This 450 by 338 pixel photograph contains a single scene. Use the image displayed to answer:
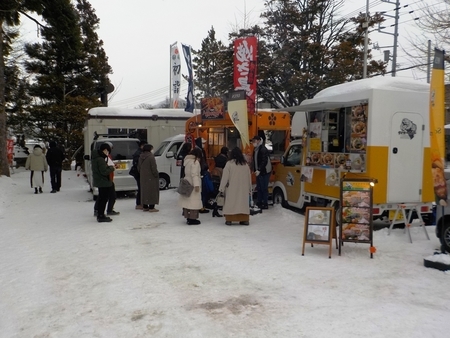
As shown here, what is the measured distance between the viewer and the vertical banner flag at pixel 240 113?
9.88 metres

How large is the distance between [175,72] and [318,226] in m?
17.4

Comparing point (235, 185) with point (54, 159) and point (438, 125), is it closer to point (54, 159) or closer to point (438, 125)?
point (438, 125)

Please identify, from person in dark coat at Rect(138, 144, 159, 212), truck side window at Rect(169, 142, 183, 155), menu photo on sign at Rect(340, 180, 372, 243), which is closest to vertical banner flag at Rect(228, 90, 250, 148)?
person in dark coat at Rect(138, 144, 159, 212)

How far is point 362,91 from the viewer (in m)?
7.87

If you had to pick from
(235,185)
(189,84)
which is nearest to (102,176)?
(235,185)

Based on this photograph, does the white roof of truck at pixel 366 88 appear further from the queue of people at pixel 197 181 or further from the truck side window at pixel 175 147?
the truck side window at pixel 175 147

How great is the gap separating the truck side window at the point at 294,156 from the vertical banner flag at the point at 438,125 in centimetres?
462

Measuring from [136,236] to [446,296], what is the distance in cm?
517

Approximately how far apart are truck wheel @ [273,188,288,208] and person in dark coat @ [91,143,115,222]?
4.27 meters

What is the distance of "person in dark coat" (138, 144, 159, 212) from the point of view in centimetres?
1042

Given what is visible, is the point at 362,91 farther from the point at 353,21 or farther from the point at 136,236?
the point at 353,21

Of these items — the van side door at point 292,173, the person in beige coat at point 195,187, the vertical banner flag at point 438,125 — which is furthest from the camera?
the van side door at point 292,173

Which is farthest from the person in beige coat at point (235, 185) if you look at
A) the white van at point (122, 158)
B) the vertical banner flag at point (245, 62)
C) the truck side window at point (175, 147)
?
the truck side window at point (175, 147)

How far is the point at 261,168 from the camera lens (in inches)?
398
